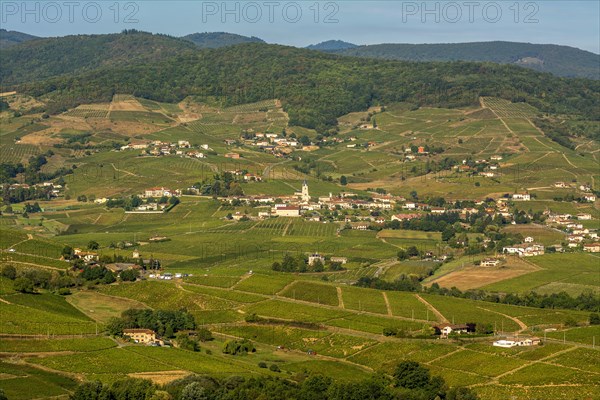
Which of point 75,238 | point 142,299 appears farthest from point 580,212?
point 142,299

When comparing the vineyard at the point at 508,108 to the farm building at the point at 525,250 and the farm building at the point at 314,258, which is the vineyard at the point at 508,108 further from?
the farm building at the point at 314,258

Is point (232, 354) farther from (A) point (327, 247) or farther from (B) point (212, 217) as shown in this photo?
(B) point (212, 217)

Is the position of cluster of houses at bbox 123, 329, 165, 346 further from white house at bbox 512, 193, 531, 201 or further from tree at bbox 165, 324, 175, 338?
white house at bbox 512, 193, 531, 201

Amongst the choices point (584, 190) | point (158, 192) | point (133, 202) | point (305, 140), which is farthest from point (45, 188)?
point (584, 190)

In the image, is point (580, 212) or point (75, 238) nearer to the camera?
point (75, 238)

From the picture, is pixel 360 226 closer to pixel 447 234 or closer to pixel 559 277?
pixel 447 234
